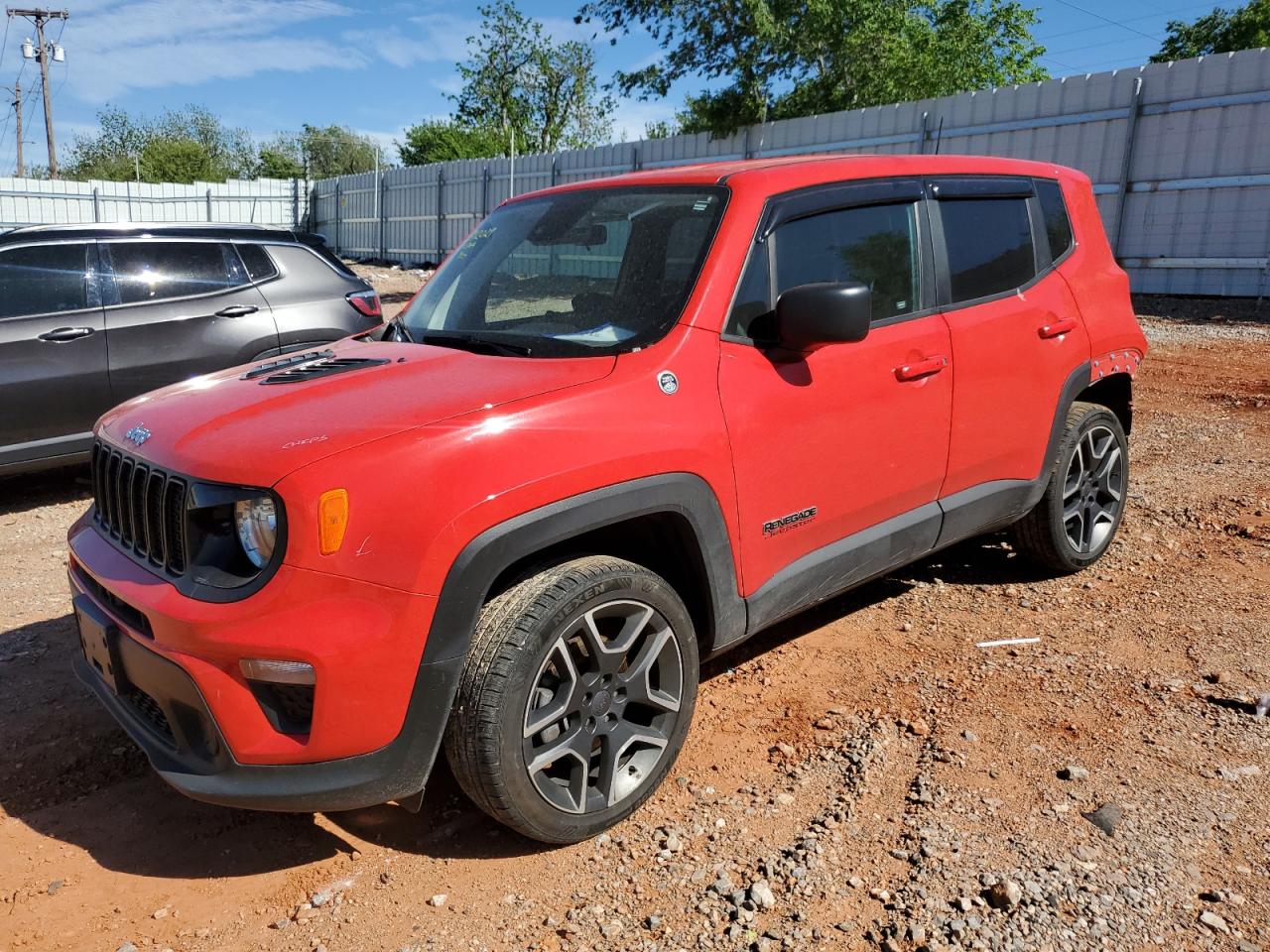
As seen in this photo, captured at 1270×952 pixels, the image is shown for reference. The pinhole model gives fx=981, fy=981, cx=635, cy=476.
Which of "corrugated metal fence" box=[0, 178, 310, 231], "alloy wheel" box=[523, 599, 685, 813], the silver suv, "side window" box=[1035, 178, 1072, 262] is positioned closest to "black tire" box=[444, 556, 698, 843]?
"alloy wheel" box=[523, 599, 685, 813]

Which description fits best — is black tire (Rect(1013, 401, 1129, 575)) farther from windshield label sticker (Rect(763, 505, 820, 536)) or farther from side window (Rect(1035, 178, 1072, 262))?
windshield label sticker (Rect(763, 505, 820, 536))

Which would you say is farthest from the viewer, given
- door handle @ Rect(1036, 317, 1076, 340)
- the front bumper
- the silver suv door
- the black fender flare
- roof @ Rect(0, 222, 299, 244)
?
roof @ Rect(0, 222, 299, 244)

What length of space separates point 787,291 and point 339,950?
7.20 feet

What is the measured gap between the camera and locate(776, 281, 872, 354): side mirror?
9.64 feet

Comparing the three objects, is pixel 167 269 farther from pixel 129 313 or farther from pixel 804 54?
pixel 804 54

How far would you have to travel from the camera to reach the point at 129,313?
20.6 feet

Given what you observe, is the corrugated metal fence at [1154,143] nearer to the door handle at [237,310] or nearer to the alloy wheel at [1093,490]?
the alloy wheel at [1093,490]

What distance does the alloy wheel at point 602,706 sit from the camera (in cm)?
262

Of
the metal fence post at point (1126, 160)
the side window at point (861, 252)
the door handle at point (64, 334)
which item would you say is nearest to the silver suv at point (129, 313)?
the door handle at point (64, 334)

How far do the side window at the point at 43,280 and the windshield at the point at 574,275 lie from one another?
3461 mm

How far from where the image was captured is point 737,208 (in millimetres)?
3178

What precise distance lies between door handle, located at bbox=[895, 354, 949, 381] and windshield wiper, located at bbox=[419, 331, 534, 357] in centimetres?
132

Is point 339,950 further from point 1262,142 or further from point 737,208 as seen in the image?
point 1262,142

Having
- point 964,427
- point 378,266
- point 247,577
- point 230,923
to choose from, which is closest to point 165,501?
point 247,577
